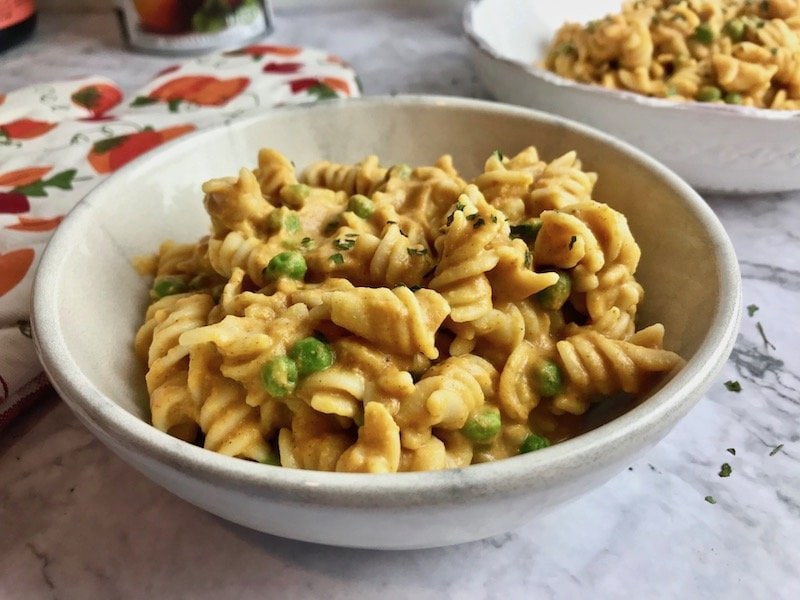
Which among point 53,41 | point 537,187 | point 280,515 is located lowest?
point 53,41

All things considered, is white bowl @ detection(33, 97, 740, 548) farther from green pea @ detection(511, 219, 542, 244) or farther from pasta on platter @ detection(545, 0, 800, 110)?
pasta on platter @ detection(545, 0, 800, 110)

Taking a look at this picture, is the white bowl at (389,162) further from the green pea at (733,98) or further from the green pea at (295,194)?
the green pea at (733,98)

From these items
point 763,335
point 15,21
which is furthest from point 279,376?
point 15,21

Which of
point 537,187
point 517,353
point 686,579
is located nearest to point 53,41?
point 537,187

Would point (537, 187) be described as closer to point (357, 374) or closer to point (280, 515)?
point (357, 374)

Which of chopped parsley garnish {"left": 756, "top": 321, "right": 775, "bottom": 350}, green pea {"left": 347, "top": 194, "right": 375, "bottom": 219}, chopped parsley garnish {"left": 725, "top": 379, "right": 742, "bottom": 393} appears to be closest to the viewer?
green pea {"left": 347, "top": 194, "right": 375, "bottom": 219}

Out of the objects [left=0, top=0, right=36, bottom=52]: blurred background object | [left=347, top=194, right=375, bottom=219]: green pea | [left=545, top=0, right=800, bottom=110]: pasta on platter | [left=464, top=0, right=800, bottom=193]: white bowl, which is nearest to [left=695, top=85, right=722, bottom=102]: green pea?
[left=545, top=0, right=800, bottom=110]: pasta on platter

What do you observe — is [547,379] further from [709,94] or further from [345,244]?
[709,94]
